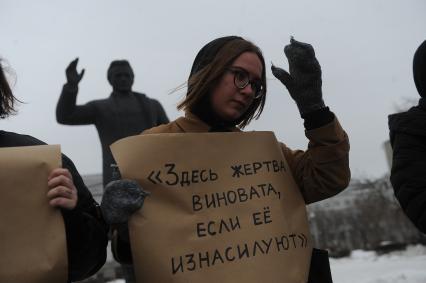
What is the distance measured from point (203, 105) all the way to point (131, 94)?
2659 millimetres

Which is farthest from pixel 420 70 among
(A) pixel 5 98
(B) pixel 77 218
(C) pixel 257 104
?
(A) pixel 5 98

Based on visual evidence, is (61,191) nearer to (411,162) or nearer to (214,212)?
(214,212)

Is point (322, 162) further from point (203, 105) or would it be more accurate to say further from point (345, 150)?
point (203, 105)

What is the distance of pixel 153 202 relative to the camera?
1637 millimetres

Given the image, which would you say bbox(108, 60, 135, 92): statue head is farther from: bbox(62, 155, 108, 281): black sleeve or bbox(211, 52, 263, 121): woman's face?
bbox(62, 155, 108, 281): black sleeve

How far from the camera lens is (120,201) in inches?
59.2

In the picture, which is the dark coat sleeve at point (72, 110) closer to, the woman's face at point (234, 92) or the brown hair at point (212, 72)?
the brown hair at point (212, 72)

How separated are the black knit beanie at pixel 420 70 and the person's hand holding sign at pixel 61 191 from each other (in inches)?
71.7

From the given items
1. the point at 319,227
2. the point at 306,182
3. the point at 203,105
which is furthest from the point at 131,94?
the point at 319,227

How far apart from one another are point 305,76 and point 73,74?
96.2 inches

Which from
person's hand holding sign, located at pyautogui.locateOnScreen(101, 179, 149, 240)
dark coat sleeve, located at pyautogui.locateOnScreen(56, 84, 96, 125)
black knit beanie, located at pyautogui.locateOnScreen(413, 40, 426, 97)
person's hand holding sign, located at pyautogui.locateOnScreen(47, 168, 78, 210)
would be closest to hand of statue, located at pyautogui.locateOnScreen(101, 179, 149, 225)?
person's hand holding sign, located at pyautogui.locateOnScreen(101, 179, 149, 240)

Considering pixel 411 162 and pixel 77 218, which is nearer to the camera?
pixel 77 218

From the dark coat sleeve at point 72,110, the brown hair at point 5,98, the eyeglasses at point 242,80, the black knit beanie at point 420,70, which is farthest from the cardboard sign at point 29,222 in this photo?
the dark coat sleeve at point 72,110

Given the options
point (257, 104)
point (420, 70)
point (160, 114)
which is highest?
point (160, 114)
